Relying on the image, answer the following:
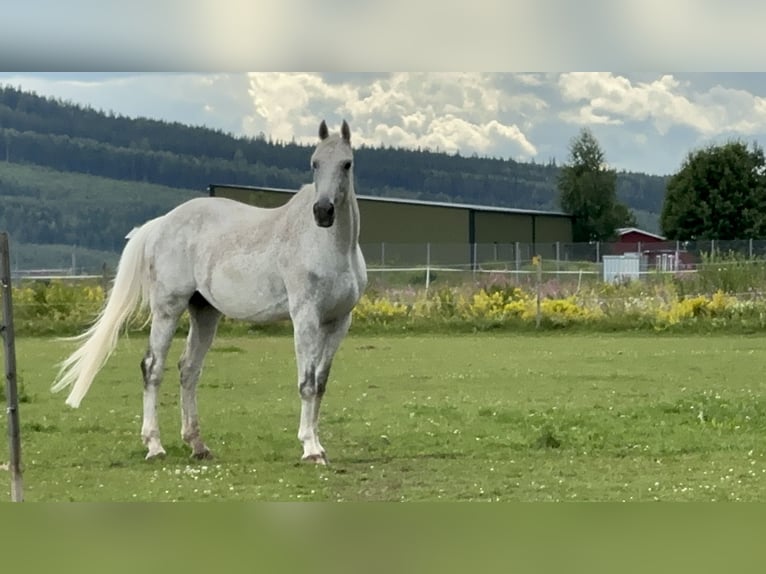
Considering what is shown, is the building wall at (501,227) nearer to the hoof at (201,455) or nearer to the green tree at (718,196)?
the green tree at (718,196)

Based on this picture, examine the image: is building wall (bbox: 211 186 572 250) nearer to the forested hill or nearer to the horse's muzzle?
the forested hill

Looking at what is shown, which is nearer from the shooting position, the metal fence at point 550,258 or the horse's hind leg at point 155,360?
the horse's hind leg at point 155,360

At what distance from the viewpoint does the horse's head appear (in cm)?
525

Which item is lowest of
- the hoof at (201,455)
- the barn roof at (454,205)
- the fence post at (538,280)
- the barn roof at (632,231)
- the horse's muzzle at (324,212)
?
the hoof at (201,455)

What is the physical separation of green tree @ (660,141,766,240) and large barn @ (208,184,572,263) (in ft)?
2.25

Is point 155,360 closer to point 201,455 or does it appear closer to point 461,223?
point 201,455

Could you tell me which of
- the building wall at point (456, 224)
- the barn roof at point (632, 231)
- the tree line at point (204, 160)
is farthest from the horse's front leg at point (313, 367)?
the barn roof at point (632, 231)

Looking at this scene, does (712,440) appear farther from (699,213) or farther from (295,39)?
(295,39)

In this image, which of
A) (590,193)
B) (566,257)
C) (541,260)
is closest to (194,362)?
(541,260)

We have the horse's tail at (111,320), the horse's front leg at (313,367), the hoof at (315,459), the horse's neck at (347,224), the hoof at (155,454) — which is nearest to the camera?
the horse's neck at (347,224)

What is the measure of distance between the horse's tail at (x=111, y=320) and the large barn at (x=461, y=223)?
61 cm

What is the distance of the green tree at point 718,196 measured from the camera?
635cm

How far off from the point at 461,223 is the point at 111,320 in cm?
206

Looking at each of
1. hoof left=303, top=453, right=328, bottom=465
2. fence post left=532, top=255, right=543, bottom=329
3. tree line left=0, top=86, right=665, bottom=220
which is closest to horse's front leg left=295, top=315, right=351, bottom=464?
hoof left=303, top=453, right=328, bottom=465
